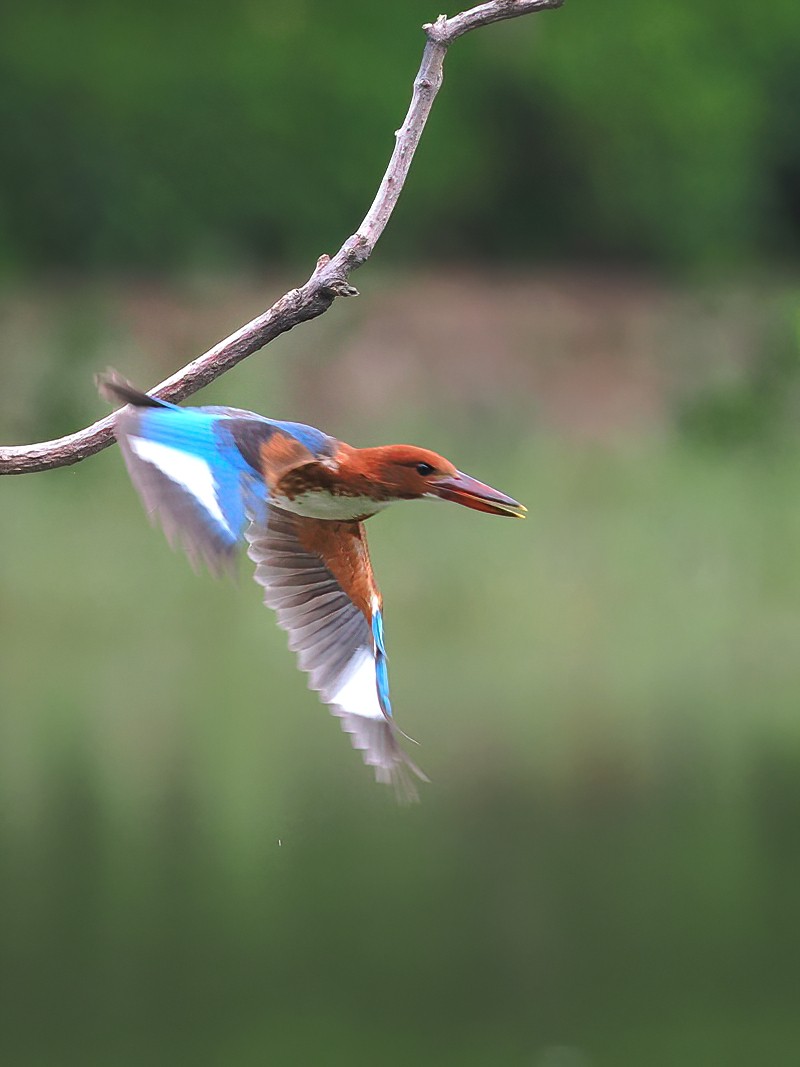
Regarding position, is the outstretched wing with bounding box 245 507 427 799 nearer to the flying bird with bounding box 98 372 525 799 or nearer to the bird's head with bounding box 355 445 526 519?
the flying bird with bounding box 98 372 525 799

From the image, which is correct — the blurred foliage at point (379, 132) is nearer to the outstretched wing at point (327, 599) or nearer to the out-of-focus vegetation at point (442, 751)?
the out-of-focus vegetation at point (442, 751)

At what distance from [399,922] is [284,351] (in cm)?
481

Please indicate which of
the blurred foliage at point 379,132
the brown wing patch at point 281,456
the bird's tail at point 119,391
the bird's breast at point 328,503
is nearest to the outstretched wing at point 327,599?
the bird's breast at point 328,503

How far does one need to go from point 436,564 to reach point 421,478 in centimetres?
620

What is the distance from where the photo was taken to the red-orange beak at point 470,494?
2.32 metres

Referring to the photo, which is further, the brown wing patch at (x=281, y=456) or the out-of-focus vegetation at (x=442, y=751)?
the out-of-focus vegetation at (x=442, y=751)

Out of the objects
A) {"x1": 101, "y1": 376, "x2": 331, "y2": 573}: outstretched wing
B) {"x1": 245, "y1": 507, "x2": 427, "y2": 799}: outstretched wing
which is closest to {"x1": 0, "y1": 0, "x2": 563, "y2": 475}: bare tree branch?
{"x1": 101, "y1": 376, "x2": 331, "y2": 573}: outstretched wing

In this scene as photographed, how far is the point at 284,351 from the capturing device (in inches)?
412

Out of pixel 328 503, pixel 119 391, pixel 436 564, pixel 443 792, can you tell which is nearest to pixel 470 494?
pixel 328 503

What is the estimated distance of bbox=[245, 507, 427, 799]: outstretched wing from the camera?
2600 millimetres

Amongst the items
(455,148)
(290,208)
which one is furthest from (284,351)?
(455,148)

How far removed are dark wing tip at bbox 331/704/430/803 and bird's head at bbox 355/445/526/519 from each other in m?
0.33

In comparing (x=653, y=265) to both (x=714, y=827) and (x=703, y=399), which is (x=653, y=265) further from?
(x=714, y=827)

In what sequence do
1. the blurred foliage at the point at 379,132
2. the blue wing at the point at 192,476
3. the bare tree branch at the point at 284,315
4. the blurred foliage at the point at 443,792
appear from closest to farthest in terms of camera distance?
the blue wing at the point at 192,476 < the bare tree branch at the point at 284,315 < the blurred foliage at the point at 443,792 < the blurred foliage at the point at 379,132
